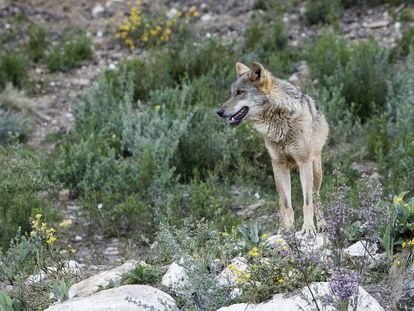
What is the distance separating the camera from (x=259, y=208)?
9.71 meters

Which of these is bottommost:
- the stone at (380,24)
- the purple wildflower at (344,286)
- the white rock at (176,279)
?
the stone at (380,24)

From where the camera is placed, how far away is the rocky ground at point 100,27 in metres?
12.5

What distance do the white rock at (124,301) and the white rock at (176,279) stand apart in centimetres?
12

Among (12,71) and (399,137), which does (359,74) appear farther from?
(12,71)

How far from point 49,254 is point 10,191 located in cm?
215

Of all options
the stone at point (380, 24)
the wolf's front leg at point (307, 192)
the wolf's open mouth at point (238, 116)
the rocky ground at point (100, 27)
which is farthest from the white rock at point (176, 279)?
the stone at point (380, 24)

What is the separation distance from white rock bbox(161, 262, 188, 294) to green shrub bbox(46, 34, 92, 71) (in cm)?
707

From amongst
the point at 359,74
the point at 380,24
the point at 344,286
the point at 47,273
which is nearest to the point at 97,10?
the point at 380,24

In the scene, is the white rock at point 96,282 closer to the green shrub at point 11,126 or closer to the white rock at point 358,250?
the white rock at point 358,250

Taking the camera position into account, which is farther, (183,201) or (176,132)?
(176,132)

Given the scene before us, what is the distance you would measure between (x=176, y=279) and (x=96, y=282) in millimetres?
711

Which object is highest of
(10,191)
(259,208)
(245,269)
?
(245,269)

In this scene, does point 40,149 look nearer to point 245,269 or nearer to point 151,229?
point 151,229

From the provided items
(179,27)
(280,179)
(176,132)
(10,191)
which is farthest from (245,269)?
(179,27)
